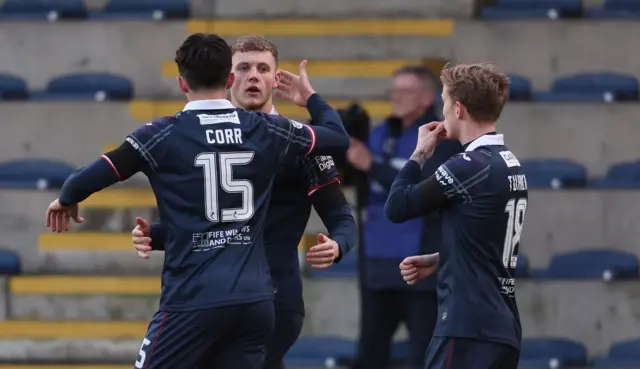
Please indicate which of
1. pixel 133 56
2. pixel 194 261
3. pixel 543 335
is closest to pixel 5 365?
pixel 133 56

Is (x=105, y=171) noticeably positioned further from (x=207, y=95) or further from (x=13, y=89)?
(x=13, y=89)

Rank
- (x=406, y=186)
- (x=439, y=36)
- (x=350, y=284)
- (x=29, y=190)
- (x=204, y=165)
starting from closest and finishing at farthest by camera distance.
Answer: (x=204, y=165) < (x=406, y=186) < (x=350, y=284) < (x=29, y=190) < (x=439, y=36)

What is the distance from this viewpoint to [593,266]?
33.1 feet

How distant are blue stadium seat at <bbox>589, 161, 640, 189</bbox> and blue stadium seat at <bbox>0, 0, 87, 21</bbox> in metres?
4.67

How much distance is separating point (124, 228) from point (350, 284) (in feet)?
6.58

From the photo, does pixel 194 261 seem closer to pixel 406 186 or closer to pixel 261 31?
pixel 406 186

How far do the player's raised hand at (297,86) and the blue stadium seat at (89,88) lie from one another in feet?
18.2

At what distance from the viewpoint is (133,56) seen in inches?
463

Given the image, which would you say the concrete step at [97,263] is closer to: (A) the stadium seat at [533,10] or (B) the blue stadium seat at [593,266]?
(B) the blue stadium seat at [593,266]

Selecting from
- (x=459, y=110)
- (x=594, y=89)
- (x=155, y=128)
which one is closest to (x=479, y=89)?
(x=459, y=110)

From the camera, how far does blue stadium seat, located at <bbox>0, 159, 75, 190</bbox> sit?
35.4 ft

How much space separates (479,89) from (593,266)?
4.87 m

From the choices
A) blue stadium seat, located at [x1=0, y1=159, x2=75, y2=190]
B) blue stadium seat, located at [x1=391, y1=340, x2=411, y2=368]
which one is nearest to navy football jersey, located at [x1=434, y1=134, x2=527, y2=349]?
blue stadium seat, located at [x1=391, y1=340, x2=411, y2=368]

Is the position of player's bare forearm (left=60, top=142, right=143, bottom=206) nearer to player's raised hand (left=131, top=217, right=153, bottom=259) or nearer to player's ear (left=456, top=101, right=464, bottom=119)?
player's raised hand (left=131, top=217, right=153, bottom=259)
